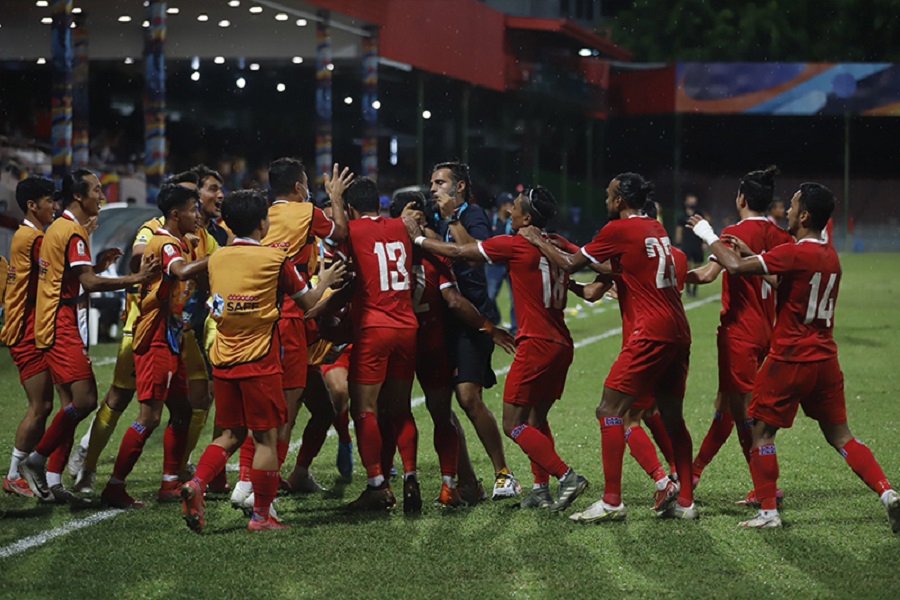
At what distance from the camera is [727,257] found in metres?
7.01

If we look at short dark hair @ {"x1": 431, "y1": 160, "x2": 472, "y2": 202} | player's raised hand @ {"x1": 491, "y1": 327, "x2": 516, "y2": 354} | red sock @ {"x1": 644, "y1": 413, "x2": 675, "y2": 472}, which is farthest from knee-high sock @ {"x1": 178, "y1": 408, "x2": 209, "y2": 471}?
red sock @ {"x1": 644, "y1": 413, "x2": 675, "y2": 472}

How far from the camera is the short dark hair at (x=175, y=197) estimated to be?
25.0 ft

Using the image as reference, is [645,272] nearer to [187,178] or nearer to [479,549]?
[479,549]

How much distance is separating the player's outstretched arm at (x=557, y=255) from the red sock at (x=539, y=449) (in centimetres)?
97

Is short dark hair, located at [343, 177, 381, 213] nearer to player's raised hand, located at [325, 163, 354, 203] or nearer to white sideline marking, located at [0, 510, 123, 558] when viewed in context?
player's raised hand, located at [325, 163, 354, 203]

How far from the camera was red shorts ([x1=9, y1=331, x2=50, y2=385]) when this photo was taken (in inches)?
311

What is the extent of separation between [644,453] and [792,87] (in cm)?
4093

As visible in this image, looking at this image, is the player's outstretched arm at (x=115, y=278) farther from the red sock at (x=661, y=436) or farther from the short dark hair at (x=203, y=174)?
the red sock at (x=661, y=436)

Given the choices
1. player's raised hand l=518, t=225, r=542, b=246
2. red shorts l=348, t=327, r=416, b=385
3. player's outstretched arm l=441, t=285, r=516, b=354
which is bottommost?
red shorts l=348, t=327, r=416, b=385

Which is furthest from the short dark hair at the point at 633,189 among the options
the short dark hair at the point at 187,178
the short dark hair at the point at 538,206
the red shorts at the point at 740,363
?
the short dark hair at the point at 187,178

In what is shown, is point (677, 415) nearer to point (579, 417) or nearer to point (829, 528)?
point (829, 528)

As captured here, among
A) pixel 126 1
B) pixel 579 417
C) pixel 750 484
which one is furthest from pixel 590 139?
pixel 750 484

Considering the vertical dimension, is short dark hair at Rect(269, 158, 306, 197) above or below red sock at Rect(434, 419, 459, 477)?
above

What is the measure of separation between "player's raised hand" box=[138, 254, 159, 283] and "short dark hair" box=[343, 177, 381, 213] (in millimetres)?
1213
